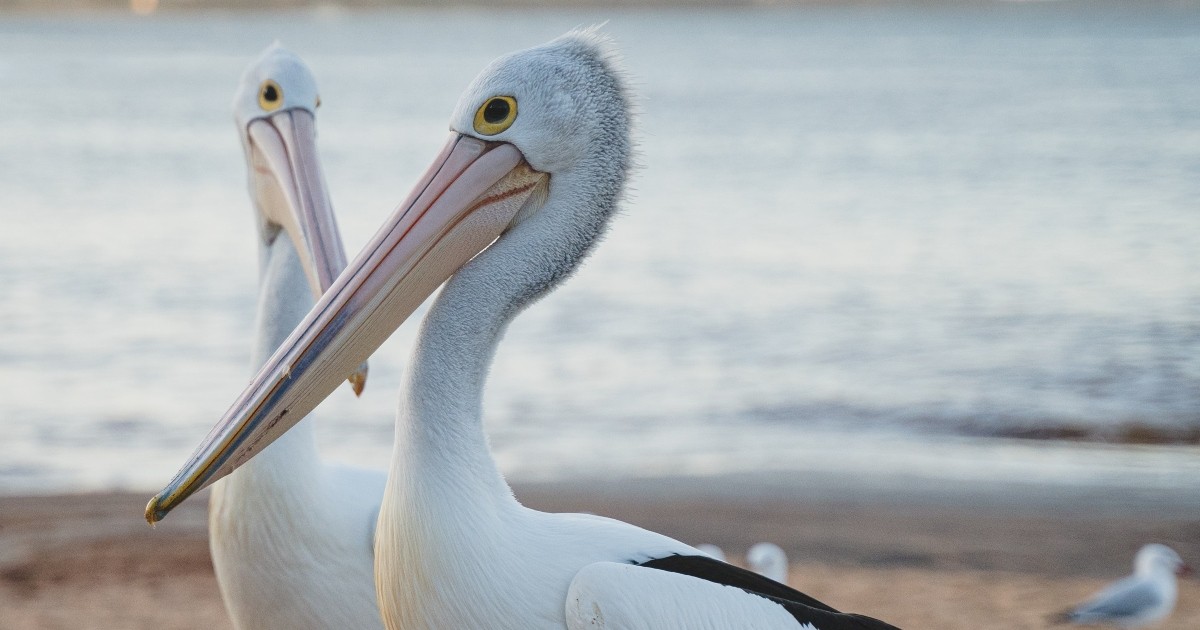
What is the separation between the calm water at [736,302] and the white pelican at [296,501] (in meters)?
0.86

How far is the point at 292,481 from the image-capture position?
297 centimetres

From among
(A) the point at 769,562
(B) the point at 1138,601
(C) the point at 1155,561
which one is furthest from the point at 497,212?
(C) the point at 1155,561

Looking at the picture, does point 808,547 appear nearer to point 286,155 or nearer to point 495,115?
point 286,155

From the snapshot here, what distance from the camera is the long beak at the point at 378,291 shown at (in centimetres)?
217

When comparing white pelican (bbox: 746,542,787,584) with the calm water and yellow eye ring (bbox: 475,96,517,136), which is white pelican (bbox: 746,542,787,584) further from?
yellow eye ring (bbox: 475,96,517,136)

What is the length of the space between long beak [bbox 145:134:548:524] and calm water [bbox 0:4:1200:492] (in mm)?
309

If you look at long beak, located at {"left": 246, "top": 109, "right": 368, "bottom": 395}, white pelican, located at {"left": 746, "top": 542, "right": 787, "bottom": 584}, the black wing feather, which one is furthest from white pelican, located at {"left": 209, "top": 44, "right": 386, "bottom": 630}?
white pelican, located at {"left": 746, "top": 542, "right": 787, "bottom": 584}

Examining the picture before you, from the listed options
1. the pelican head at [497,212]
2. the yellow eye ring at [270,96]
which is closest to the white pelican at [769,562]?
the yellow eye ring at [270,96]

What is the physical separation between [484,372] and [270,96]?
4.74ft

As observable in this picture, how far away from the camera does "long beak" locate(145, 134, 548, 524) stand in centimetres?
217

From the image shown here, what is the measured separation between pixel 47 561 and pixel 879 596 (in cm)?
399

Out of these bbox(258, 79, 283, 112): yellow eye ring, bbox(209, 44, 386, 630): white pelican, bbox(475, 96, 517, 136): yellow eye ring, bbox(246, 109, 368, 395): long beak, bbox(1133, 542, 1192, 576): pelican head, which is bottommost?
bbox(209, 44, 386, 630): white pelican

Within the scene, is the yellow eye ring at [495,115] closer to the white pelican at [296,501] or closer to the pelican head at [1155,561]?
the white pelican at [296,501]

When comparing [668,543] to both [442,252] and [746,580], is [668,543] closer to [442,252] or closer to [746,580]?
[746,580]
